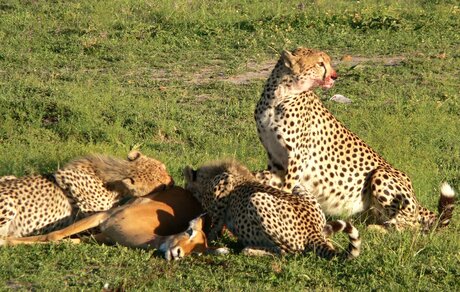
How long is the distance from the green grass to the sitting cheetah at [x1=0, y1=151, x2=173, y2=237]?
59cm

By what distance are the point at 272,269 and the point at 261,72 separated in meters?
6.10

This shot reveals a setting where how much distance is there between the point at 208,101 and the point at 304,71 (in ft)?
10.9

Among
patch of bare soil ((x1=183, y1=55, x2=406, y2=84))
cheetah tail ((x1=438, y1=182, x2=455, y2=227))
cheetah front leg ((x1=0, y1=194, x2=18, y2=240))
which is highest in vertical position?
cheetah front leg ((x1=0, y1=194, x2=18, y2=240))

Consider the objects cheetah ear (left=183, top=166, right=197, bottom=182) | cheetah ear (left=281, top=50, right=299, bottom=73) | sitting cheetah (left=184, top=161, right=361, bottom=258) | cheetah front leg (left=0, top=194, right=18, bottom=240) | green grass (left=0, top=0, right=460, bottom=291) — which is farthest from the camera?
cheetah ear (left=281, top=50, right=299, bottom=73)

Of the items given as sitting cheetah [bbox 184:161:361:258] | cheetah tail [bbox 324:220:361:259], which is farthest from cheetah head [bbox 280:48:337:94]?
cheetah tail [bbox 324:220:361:259]

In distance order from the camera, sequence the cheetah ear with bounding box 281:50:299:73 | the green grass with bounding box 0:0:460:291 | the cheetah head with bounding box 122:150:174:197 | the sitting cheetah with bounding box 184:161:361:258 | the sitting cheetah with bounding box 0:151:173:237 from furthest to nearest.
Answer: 1. the cheetah ear with bounding box 281:50:299:73
2. the cheetah head with bounding box 122:150:174:197
3. the sitting cheetah with bounding box 0:151:173:237
4. the sitting cheetah with bounding box 184:161:361:258
5. the green grass with bounding box 0:0:460:291

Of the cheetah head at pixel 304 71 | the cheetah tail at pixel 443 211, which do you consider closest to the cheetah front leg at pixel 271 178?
the cheetah head at pixel 304 71

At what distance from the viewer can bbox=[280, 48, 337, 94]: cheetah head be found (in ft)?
24.8

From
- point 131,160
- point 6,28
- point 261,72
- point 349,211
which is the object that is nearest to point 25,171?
point 131,160

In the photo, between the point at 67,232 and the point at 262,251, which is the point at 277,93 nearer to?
the point at 262,251

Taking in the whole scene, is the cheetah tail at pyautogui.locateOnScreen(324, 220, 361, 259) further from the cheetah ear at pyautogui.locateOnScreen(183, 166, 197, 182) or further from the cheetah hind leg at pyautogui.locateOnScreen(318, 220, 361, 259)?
the cheetah ear at pyautogui.locateOnScreen(183, 166, 197, 182)

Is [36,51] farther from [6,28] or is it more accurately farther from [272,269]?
[272,269]

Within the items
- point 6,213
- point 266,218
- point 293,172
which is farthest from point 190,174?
point 6,213

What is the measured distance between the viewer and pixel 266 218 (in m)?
6.39
